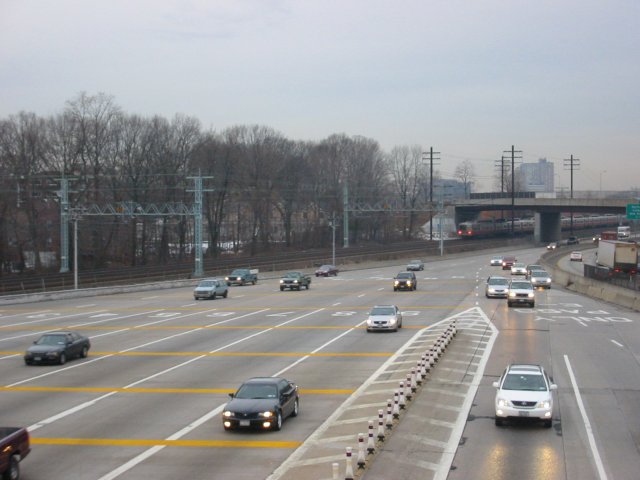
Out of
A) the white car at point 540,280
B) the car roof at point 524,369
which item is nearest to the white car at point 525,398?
the car roof at point 524,369

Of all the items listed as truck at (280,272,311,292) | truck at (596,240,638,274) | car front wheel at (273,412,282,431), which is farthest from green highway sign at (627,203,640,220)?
car front wheel at (273,412,282,431)

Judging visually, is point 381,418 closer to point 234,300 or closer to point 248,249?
point 234,300

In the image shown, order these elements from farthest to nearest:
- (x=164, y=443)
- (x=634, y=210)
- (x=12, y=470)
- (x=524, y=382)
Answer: (x=634, y=210) < (x=524, y=382) < (x=164, y=443) < (x=12, y=470)

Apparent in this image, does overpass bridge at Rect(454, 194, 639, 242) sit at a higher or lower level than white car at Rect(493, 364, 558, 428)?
higher

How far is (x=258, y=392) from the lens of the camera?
1962 cm

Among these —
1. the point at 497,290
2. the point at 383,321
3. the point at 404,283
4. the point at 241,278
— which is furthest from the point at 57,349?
the point at 241,278

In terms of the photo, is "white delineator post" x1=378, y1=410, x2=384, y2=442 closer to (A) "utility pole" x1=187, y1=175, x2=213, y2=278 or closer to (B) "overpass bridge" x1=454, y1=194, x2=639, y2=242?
(A) "utility pole" x1=187, y1=175, x2=213, y2=278

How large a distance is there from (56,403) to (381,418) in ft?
31.4

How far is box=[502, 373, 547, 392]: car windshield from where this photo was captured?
19.7m

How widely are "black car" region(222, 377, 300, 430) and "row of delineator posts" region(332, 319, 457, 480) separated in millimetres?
2269

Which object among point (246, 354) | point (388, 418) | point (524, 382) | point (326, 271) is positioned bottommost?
point (326, 271)

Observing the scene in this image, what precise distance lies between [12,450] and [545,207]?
Result: 431 feet

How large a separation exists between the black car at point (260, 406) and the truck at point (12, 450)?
4.90m

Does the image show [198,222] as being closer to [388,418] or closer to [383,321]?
[383,321]
